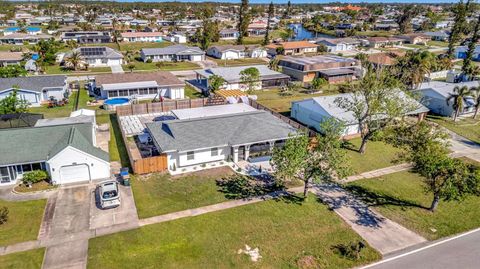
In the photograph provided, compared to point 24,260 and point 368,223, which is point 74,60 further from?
point 368,223

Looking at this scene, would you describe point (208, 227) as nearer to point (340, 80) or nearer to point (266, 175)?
point (266, 175)

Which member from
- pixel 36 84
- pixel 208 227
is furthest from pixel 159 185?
pixel 36 84

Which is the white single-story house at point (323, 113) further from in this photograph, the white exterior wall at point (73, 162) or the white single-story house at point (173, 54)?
the white single-story house at point (173, 54)

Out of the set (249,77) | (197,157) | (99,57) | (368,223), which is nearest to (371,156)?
(368,223)

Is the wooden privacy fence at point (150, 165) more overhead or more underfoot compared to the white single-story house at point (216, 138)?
more underfoot

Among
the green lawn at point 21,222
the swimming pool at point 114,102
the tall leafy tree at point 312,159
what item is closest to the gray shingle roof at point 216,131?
the tall leafy tree at point 312,159
